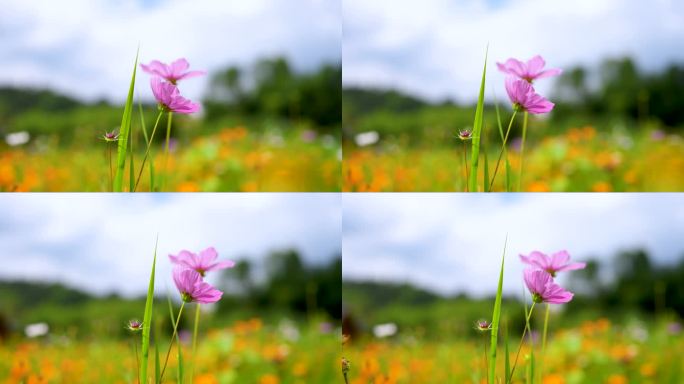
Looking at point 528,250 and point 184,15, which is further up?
point 184,15

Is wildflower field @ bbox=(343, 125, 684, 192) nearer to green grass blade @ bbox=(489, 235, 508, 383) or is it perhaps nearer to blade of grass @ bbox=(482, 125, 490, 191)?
blade of grass @ bbox=(482, 125, 490, 191)

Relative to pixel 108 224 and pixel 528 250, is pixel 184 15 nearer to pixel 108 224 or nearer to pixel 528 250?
pixel 108 224

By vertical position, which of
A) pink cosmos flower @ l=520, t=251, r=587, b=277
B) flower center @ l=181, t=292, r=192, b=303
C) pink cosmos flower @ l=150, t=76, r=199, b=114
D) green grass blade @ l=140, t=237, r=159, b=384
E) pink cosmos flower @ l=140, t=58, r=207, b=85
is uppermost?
pink cosmos flower @ l=140, t=58, r=207, b=85

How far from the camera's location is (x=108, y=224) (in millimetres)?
2234

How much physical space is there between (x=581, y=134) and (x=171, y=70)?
115cm

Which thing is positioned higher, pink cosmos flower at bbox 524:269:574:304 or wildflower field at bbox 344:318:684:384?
pink cosmos flower at bbox 524:269:574:304

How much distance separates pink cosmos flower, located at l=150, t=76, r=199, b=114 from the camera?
2225mm

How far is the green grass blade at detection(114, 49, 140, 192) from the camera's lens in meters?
2.22

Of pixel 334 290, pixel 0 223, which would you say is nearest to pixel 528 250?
pixel 334 290

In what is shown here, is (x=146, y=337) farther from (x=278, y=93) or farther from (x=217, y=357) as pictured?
(x=278, y=93)

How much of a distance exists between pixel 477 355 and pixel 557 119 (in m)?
0.69

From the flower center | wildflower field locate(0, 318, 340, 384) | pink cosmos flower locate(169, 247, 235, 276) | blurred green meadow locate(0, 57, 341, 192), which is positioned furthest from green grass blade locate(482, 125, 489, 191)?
the flower center

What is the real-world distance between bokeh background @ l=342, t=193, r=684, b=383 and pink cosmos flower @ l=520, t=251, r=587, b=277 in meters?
0.02

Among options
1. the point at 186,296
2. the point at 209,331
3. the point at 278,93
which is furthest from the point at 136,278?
the point at 278,93
